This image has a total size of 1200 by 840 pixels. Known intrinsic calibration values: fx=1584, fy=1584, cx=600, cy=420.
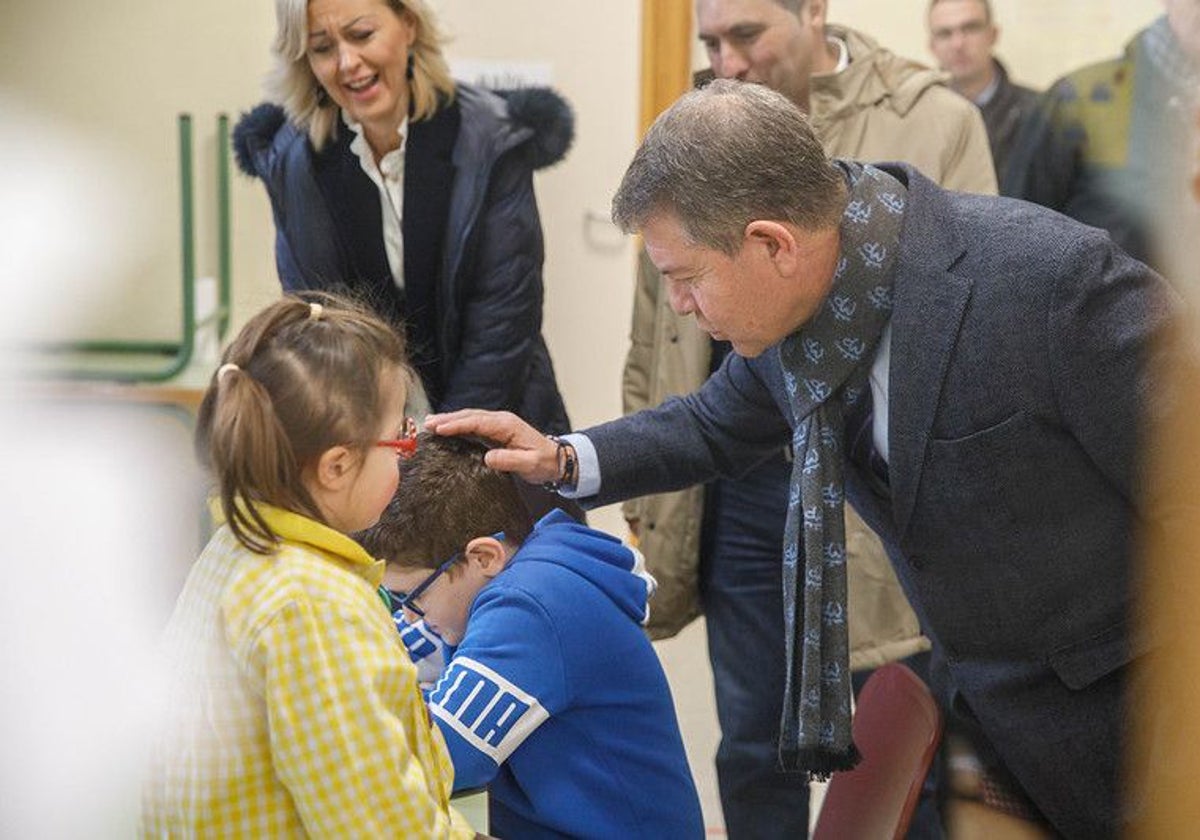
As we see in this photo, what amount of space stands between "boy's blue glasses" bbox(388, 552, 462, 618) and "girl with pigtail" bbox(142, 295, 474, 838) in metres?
0.34

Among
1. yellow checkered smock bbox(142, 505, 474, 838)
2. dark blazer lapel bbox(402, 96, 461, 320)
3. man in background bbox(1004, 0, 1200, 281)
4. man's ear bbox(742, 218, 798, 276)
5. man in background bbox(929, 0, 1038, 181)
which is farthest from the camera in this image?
man in background bbox(929, 0, 1038, 181)

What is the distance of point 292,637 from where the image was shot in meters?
1.21

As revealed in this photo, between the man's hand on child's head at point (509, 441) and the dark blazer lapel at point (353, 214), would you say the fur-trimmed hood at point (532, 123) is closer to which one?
the dark blazer lapel at point (353, 214)

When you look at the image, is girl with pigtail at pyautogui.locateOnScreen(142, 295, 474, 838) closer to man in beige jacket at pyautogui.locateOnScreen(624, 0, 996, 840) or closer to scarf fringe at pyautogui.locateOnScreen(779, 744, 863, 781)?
scarf fringe at pyautogui.locateOnScreen(779, 744, 863, 781)

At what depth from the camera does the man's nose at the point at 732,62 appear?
2.54 meters

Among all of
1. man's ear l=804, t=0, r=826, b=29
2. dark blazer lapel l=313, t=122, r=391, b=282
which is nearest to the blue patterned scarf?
man's ear l=804, t=0, r=826, b=29

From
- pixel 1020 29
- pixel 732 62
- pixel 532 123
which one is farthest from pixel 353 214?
pixel 1020 29

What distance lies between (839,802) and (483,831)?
447 mm

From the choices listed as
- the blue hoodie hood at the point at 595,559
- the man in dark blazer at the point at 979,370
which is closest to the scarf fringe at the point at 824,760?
the man in dark blazer at the point at 979,370

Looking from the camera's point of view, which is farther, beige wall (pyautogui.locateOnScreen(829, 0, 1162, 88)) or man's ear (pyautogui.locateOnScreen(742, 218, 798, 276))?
beige wall (pyautogui.locateOnScreen(829, 0, 1162, 88))

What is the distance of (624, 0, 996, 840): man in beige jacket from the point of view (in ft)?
8.39

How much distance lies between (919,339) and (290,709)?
2.60 feet

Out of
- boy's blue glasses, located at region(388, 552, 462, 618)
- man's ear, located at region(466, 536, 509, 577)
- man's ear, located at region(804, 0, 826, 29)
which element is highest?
man's ear, located at region(804, 0, 826, 29)

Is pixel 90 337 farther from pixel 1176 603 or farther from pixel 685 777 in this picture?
pixel 1176 603
